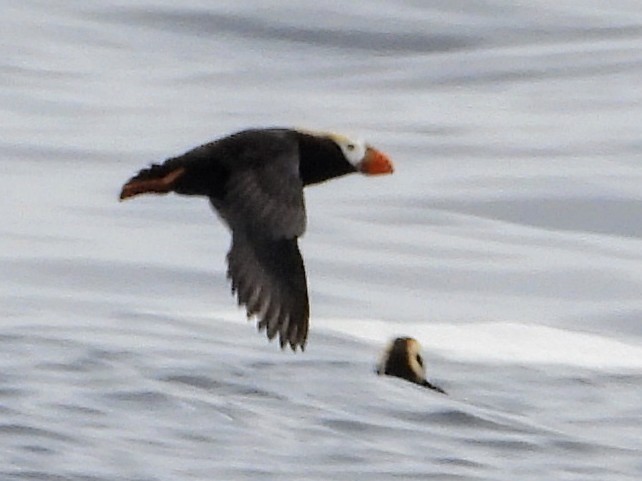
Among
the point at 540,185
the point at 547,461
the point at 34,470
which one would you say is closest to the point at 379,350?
the point at 547,461

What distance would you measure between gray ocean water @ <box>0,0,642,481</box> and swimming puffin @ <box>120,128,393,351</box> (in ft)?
1.48

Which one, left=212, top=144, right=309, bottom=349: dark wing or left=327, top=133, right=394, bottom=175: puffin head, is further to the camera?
left=327, top=133, right=394, bottom=175: puffin head

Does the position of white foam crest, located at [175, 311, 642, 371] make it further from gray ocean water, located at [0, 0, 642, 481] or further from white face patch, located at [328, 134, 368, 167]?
white face patch, located at [328, 134, 368, 167]

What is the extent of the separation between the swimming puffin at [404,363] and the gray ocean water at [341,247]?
2.5 inches

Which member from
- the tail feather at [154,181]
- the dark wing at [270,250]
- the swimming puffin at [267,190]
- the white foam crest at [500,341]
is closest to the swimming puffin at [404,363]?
the white foam crest at [500,341]

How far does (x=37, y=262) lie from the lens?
11.3 metres

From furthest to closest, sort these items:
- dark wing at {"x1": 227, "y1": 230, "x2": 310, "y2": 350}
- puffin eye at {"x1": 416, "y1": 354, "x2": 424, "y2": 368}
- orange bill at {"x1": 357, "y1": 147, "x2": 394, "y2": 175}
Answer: puffin eye at {"x1": 416, "y1": 354, "x2": 424, "y2": 368} → orange bill at {"x1": 357, "y1": 147, "x2": 394, "y2": 175} → dark wing at {"x1": 227, "y1": 230, "x2": 310, "y2": 350}

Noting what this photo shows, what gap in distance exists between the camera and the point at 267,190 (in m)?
7.57

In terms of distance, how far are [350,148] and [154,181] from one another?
2.46 feet

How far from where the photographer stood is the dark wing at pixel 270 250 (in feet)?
23.9

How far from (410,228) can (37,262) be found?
2.15 m

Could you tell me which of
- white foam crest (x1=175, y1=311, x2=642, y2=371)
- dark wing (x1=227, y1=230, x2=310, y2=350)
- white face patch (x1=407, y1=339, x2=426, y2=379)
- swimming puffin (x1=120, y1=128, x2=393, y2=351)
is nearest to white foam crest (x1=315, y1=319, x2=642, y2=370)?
white foam crest (x1=175, y1=311, x2=642, y2=371)

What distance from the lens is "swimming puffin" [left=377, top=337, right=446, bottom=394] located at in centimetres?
877

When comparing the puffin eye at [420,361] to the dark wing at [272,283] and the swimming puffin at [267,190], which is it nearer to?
the swimming puffin at [267,190]
